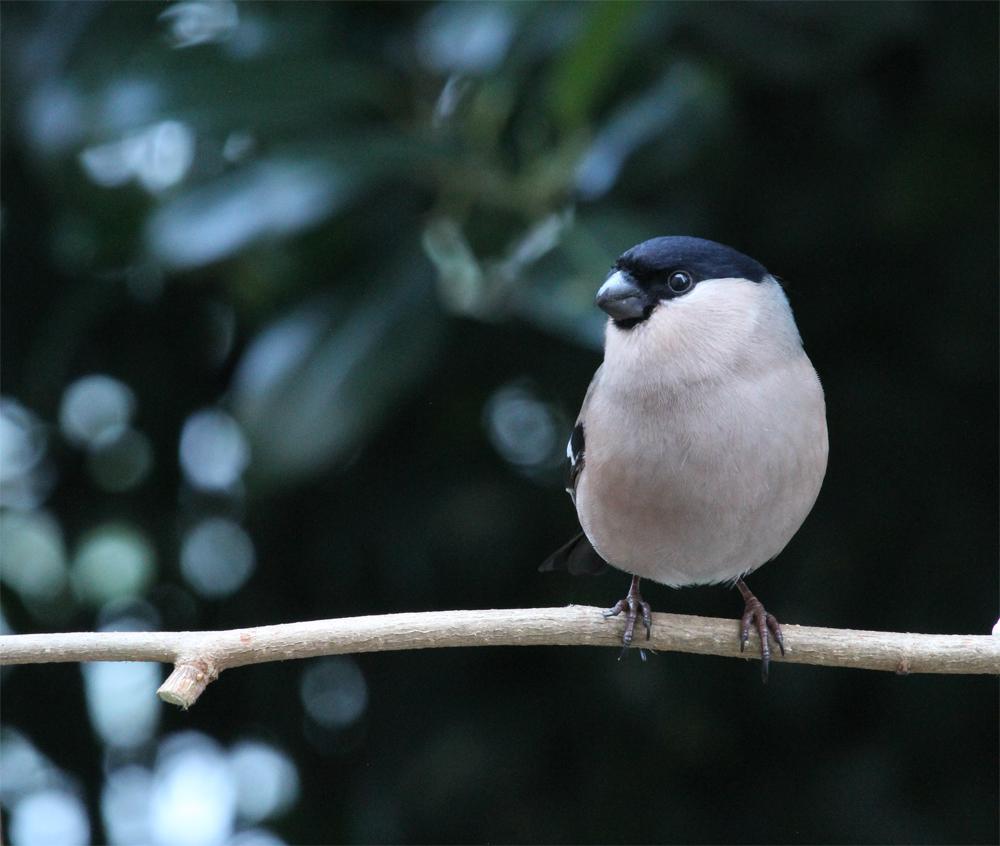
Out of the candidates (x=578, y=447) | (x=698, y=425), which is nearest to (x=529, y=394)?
(x=578, y=447)

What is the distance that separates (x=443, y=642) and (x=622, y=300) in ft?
2.50

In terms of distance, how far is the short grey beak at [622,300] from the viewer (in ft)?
6.69

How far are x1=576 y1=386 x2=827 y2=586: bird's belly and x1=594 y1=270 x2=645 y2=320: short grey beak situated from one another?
0.74ft

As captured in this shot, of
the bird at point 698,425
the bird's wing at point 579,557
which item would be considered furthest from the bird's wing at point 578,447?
the bird's wing at point 579,557

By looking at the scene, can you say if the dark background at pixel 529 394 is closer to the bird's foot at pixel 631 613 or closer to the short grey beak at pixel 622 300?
the short grey beak at pixel 622 300

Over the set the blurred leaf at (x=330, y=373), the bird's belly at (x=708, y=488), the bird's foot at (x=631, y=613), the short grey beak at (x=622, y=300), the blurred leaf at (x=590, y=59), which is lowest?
the bird's foot at (x=631, y=613)

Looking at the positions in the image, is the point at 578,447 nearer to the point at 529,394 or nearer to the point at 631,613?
the point at 631,613

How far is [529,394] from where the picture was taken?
9.57ft

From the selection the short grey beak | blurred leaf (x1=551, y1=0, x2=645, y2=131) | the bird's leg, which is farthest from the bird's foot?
blurred leaf (x1=551, y1=0, x2=645, y2=131)

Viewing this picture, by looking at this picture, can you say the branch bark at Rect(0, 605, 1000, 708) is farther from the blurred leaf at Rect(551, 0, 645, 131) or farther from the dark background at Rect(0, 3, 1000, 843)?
the blurred leaf at Rect(551, 0, 645, 131)

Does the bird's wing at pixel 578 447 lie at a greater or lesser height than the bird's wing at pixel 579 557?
greater

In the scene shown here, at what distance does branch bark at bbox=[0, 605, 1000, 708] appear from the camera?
1473mm

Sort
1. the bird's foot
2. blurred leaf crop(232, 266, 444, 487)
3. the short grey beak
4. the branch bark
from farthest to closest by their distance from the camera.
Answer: blurred leaf crop(232, 266, 444, 487)
the short grey beak
the bird's foot
the branch bark

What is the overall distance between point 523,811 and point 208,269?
5.28 ft
